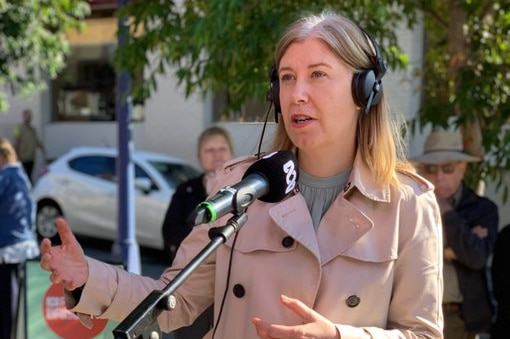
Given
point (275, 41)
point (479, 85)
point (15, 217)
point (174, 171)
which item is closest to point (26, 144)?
point (174, 171)

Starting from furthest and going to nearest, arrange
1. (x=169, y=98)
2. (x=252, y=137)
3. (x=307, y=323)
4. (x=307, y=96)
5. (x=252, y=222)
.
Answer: (x=169, y=98) → (x=252, y=137) → (x=252, y=222) → (x=307, y=96) → (x=307, y=323)

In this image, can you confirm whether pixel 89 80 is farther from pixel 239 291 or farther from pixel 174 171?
pixel 239 291

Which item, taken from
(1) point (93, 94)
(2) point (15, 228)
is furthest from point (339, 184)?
(1) point (93, 94)

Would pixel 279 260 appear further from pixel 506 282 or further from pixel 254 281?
pixel 506 282

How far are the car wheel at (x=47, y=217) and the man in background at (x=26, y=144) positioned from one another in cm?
401

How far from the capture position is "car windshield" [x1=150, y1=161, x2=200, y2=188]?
9984 mm

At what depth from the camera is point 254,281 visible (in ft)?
6.46

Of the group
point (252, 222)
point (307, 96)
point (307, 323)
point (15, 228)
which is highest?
point (307, 96)

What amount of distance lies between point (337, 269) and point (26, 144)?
1371cm

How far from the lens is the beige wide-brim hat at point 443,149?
426cm

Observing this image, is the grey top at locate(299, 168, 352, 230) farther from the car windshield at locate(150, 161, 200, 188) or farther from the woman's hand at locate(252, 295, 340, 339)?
the car windshield at locate(150, 161, 200, 188)

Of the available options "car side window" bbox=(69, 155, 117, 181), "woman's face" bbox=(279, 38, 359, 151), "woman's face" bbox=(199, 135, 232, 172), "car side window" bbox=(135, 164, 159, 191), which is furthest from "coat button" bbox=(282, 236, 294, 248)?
"car side window" bbox=(69, 155, 117, 181)

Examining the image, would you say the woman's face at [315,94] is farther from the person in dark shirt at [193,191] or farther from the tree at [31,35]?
the tree at [31,35]

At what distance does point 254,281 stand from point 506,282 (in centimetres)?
247
